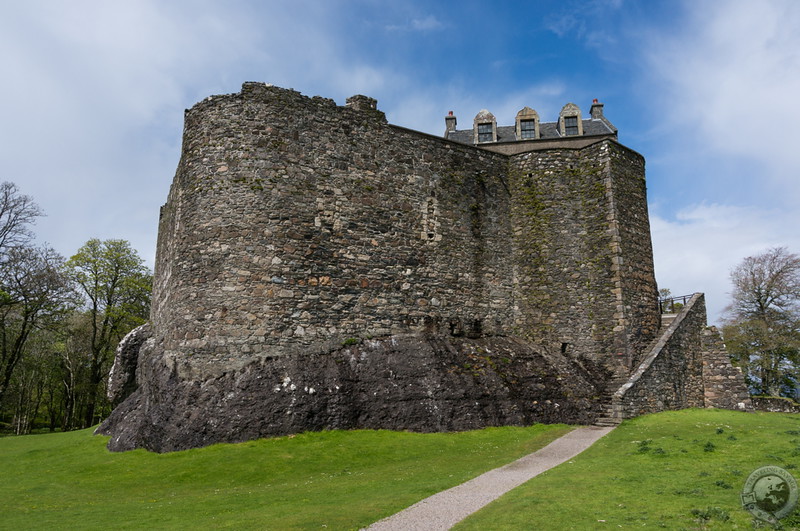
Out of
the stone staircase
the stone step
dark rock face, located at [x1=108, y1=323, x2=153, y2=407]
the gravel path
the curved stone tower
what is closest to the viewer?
the gravel path

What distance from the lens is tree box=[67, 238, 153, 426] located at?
118ft

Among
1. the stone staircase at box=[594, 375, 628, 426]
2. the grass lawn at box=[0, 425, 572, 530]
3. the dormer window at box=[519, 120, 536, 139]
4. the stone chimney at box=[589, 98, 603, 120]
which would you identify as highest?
the stone chimney at box=[589, 98, 603, 120]

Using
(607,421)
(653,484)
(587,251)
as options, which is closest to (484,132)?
(587,251)

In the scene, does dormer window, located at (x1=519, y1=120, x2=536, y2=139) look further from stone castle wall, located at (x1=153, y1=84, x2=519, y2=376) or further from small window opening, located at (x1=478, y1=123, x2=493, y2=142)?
stone castle wall, located at (x1=153, y1=84, x2=519, y2=376)

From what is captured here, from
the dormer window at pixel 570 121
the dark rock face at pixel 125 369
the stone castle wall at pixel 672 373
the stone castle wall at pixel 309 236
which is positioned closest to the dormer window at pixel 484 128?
the dormer window at pixel 570 121

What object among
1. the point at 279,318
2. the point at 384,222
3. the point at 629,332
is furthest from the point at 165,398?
the point at 629,332

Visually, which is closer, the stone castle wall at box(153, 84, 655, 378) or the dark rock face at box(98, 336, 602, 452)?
the dark rock face at box(98, 336, 602, 452)

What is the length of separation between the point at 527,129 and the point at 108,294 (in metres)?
30.1

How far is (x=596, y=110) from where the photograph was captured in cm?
3488

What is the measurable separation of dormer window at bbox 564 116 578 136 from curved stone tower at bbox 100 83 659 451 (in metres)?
9.80

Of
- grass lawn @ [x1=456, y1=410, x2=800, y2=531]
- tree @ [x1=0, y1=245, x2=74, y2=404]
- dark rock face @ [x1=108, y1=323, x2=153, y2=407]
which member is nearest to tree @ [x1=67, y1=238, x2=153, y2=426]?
tree @ [x1=0, y1=245, x2=74, y2=404]

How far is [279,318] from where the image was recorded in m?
16.8

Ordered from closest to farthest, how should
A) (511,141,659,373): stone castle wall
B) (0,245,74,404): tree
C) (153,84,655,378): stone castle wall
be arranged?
(153,84,655,378): stone castle wall < (511,141,659,373): stone castle wall < (0,245,74,404): tree

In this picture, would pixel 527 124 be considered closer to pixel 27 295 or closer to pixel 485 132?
pixel 485 132
